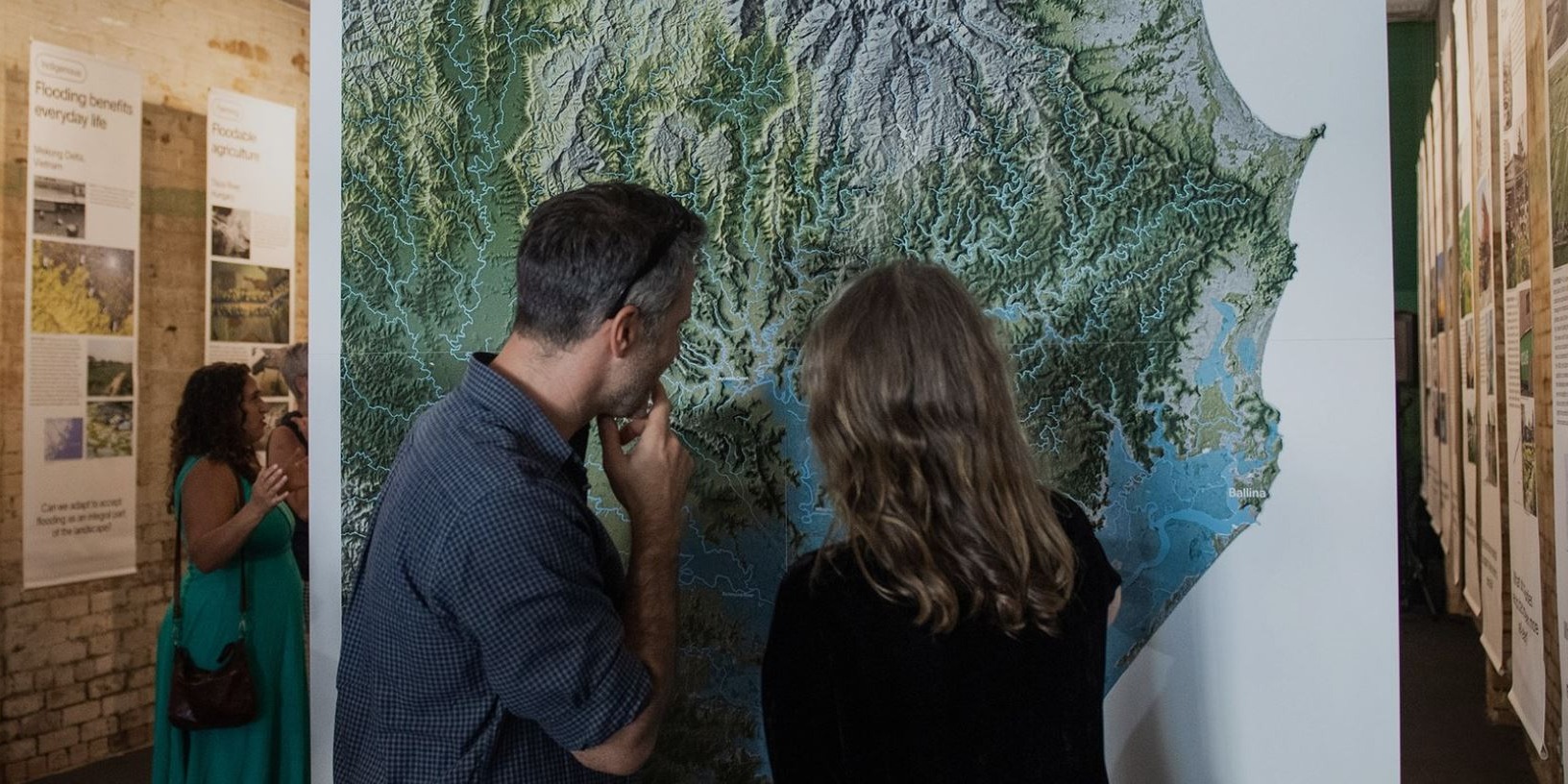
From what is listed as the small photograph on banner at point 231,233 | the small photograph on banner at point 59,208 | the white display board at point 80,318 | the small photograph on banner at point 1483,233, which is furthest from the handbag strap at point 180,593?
the small photograph on banner at point 1483,233

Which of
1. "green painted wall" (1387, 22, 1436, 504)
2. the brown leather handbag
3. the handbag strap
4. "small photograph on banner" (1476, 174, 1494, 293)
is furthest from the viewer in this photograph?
"green painted wall" (1387, 22, 1436, 504)

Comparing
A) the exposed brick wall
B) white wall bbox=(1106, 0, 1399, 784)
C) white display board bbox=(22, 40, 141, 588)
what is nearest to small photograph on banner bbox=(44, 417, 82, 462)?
white display board bbox=(22, 40, 141, 588)

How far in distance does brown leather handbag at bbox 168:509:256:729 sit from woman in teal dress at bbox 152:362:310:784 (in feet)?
0.19

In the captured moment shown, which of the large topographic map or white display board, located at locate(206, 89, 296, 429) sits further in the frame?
white display board, located at locate(206, 89, 296, 429)

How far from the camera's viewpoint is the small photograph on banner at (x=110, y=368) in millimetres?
5406

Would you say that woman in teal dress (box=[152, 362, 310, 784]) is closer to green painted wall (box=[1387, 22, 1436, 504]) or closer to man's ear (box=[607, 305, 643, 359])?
man's ear (box=[607, 305, 643, 359])

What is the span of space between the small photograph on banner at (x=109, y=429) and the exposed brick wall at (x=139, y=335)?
9 centimetres

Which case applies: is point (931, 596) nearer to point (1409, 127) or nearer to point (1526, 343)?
point (1526, 343)

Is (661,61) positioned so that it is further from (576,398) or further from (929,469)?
(929,469)

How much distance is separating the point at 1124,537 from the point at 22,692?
5268 millimetres

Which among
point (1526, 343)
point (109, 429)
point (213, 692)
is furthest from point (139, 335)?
point (1526, 343)

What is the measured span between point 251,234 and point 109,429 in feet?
4.37

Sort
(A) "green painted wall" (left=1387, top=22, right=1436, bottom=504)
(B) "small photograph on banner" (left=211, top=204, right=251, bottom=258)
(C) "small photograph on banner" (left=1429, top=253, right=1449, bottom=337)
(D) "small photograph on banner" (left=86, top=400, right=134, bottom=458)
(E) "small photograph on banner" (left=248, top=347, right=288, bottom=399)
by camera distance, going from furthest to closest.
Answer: (C) "small photograph on banner" (left=1429, top=253, right=1449, bottom=337) → (E) "small photograph on banner" (left=248, top=347, right=288, bottom=399) → (A) "green painted wall" (left=1387, top=22, right=1436, bottom=504) → (B) "small photograph on banner" (left=211, top=204, right=251, bottom=258) → (D) "small photograph on banner" (left=86, top=400, right=134, bottom=458)

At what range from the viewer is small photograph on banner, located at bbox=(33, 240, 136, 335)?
204 inches
